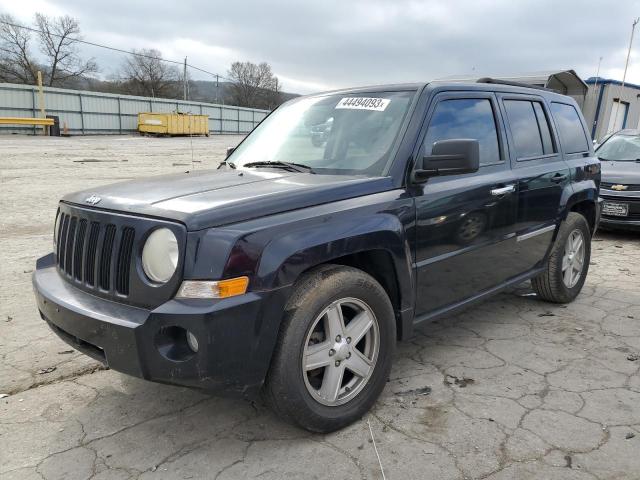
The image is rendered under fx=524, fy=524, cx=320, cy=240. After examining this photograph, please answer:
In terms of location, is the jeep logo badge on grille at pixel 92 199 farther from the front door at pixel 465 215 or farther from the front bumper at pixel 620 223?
the front bumper at pixel 620 223

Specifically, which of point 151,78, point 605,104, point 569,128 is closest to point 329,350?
point 569,128

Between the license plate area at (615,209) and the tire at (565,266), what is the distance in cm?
309

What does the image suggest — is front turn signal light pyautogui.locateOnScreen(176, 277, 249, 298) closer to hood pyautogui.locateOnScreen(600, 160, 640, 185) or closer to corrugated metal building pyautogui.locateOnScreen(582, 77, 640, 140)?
hood pyautogui.locateOnScreen(600, 160, 640, 185)

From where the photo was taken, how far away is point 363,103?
3436 millimetres

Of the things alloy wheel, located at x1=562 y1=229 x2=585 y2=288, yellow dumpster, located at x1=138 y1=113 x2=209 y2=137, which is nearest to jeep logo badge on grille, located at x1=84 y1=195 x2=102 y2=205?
alloy wheel, located at x1=562 y1=229 x2=585 y2=288

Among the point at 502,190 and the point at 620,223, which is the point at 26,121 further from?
the point at 502,190

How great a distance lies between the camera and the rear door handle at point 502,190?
358cm

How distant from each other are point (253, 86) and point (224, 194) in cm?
8250

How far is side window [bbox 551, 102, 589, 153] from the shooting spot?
180 inches

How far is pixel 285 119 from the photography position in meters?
3.91

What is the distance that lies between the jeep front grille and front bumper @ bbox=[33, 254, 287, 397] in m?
0.13

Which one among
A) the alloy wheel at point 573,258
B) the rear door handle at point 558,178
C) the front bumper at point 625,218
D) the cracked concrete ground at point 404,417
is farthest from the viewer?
the front bumper at point 625,218

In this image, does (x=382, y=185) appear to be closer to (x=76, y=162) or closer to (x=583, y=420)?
(x=583, y=420)

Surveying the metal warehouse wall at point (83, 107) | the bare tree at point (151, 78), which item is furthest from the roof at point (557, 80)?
the bare tree at point (151, 78)
